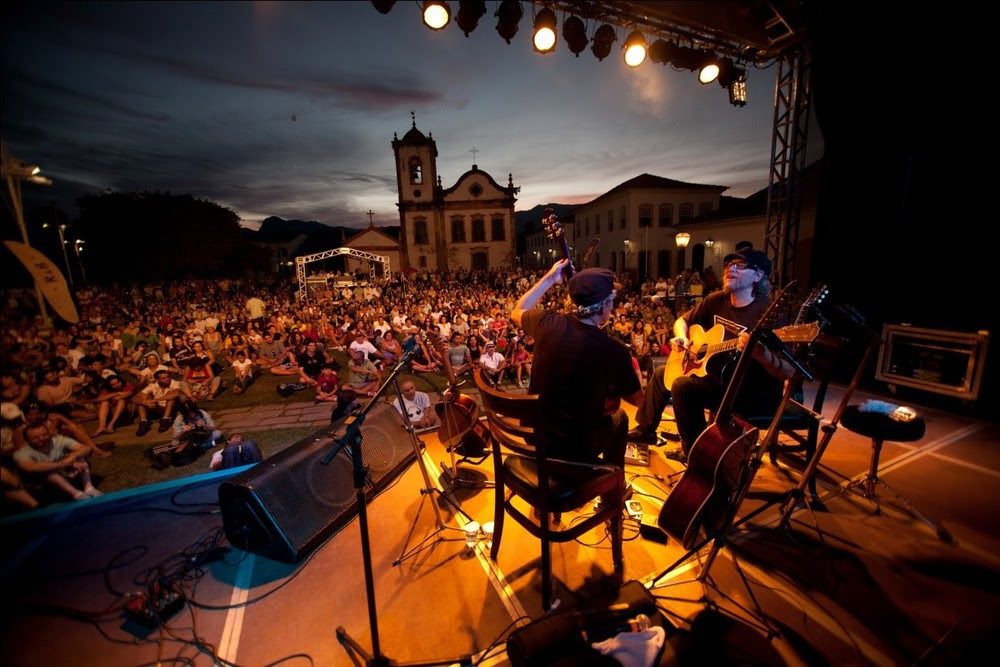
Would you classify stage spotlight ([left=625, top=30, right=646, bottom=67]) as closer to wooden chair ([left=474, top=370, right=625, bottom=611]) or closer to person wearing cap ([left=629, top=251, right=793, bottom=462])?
person wearing cap ([left=629, top=251, right=793, bottom=462])

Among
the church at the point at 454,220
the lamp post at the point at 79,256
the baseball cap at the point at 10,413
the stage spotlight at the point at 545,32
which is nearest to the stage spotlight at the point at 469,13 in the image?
the stage spotlight at the point at 545,32

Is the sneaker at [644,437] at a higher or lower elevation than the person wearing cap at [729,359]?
lower

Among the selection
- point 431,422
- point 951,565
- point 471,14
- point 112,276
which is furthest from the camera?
point 112,276

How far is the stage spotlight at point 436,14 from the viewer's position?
3.97 m

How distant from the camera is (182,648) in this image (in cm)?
215

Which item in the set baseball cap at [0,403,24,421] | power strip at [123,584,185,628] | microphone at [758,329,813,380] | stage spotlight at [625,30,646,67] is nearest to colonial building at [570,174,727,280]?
stage spotlight at [625,30,646,67]

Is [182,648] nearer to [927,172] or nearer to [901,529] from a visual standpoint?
[901,529]

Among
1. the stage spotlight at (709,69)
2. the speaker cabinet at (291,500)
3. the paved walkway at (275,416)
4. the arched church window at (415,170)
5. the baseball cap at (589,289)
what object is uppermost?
the arched church window at (415,170)

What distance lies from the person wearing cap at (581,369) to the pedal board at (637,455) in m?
1.72

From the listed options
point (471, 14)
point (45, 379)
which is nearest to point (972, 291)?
point (471, 14)

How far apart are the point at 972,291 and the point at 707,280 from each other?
24.1 feet

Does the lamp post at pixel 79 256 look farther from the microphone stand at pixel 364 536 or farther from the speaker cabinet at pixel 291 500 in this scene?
the microphone stand at pixel 364 536

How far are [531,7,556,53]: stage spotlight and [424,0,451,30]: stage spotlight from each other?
1.02 m

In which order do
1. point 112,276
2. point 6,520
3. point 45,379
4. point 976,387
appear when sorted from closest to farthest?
point 6,520 < point 976,387 < point 45,379 < point 112,276
